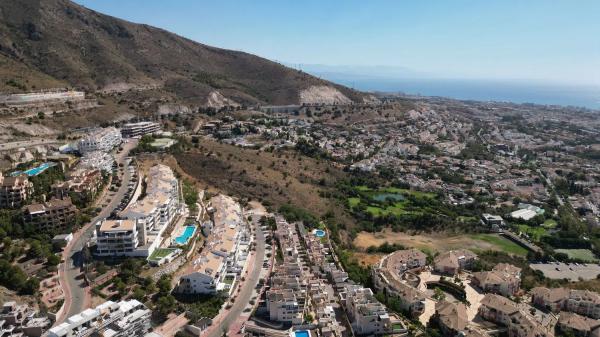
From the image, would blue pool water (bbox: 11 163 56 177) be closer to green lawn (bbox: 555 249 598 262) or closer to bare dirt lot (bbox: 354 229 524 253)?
bare dirt lot (bbox: 354 229 524 253)

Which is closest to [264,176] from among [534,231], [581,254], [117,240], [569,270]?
[117,240]

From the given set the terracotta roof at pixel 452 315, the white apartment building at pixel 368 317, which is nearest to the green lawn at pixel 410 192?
the terracotta roof at pixel 452 315

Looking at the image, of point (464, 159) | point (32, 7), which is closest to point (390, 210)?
point (464, 159)

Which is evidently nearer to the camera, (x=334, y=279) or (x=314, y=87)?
(x=334, y=279)

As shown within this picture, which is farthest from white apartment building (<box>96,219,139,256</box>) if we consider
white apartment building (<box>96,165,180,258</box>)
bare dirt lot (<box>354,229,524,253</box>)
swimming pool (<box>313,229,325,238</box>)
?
bare dirt lot (<box>354,229,524,253</box>)

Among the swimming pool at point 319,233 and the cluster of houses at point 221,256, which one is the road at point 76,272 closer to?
the cluster of houses at point 221,256

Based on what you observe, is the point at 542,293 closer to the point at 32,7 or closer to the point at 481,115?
the point at 32,7
